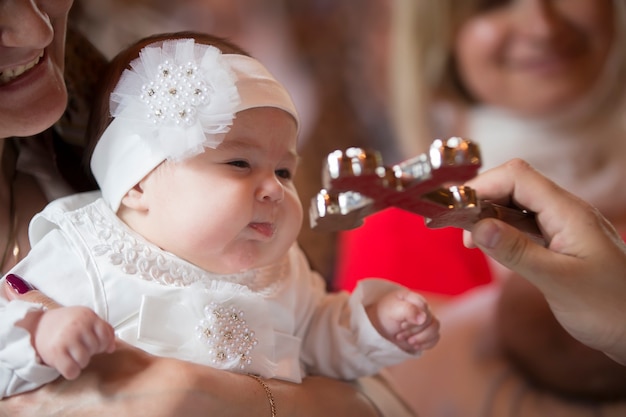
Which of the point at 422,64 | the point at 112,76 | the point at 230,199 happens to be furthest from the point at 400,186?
the point at 422,64

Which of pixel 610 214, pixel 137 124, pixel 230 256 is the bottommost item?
pixel 610 214

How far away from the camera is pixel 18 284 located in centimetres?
85

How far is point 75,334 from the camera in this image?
716 millimetres

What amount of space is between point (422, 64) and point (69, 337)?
76.5 inches

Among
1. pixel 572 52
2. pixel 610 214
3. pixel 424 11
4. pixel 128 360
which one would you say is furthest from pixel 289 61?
pixel 128 360

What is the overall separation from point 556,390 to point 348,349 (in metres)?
0.93

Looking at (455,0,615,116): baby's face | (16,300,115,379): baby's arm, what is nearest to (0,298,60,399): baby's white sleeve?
(16,300,115,379): baby's arm

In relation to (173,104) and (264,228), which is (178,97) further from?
(264,228)

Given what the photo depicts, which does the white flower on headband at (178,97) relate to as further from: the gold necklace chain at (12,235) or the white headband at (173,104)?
the gold necklace chain at (12,235)

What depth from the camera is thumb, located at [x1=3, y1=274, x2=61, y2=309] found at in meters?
0.83

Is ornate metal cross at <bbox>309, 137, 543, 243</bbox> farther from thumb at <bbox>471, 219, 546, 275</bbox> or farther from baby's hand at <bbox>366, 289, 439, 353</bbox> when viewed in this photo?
baby's hand at <bbox>366, 289, 439, 353</bbox>

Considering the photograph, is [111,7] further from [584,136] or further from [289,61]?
[584,136]

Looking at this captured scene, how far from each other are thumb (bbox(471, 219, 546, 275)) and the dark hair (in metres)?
0.42

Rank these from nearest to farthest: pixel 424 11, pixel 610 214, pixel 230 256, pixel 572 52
A: pixel 230 256, pixel 610 214, pixel 572 52, pixel 424 11
